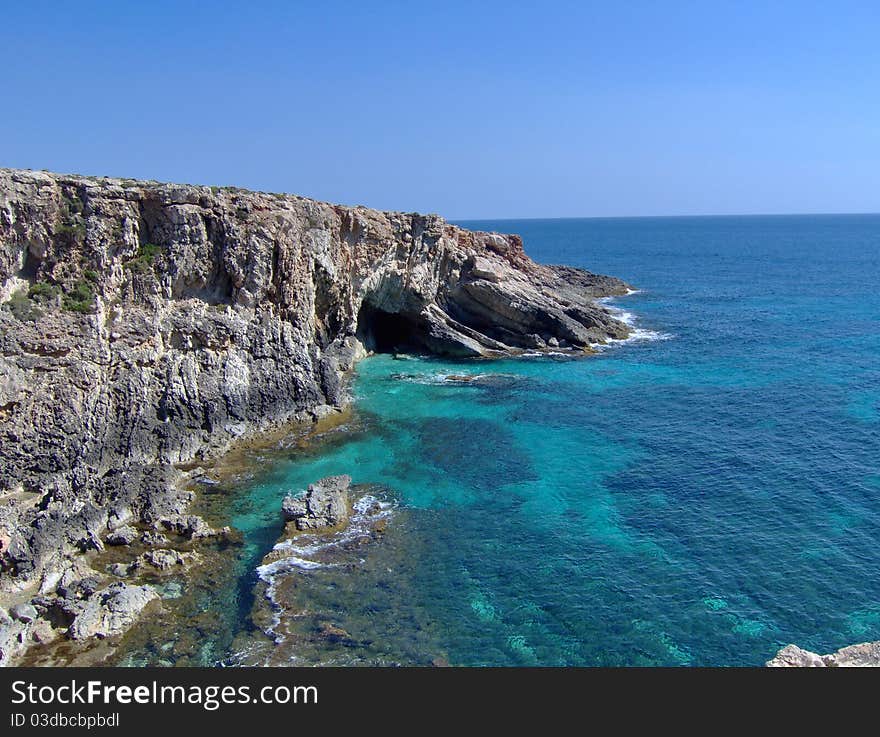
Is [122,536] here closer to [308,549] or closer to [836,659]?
[308,549]

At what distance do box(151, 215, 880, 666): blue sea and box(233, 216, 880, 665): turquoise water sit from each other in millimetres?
115

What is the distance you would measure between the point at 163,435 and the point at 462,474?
695 inches

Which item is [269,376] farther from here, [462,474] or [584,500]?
[584,500]

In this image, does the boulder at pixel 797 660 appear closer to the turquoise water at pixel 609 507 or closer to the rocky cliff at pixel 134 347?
the turquoise water at pixel 609 507

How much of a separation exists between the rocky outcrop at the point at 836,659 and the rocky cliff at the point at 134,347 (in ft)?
79.9

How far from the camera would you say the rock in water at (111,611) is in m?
24.8

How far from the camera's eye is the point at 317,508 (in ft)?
108

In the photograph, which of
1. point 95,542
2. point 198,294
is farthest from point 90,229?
point 95,542

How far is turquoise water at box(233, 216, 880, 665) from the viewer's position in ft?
82.5

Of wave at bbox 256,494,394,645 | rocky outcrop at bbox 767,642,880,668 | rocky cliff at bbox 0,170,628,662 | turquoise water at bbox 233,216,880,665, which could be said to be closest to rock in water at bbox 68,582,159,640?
A: rocky cliff at bbox 0,170,628,662

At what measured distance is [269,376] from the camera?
45.8 meters

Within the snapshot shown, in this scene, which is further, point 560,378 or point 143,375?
point 560,378

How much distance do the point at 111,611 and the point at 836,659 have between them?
2454 centimetres

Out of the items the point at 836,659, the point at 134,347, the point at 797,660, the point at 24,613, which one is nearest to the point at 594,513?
the point at 797,660
